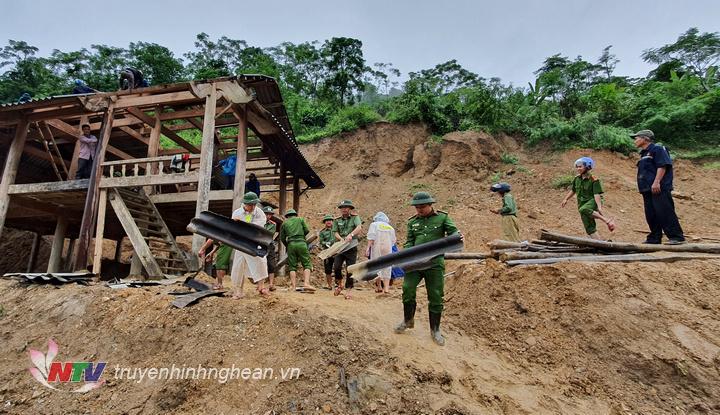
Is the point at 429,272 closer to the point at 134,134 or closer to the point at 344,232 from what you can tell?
the point at 344,232

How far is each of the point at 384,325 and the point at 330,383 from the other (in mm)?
1305

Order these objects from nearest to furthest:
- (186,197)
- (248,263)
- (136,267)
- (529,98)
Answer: (248,263) < (136,267) < (186,197) < (529,98)

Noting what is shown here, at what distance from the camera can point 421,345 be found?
4.03 m

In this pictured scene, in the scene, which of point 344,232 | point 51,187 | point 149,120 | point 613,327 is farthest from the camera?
point 149,120

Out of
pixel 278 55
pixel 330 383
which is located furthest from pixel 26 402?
pixel 278 55

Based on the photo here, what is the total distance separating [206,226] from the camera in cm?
523

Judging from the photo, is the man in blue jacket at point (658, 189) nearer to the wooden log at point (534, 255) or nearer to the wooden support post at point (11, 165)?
the wooden log at point (534, 255)

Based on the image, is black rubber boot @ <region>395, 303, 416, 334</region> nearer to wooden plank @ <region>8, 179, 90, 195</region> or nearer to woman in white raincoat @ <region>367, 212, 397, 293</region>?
woman in white raincoat @ <region>367, 212, 397, 293</region>

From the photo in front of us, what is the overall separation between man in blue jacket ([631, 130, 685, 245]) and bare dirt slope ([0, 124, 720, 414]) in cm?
74

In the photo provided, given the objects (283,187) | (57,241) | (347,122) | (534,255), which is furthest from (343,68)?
(534,255)

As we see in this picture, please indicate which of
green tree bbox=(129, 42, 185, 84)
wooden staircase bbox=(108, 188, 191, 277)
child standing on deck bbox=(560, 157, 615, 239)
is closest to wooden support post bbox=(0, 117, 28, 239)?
wooden staircase bbox=(108, 188, 191, 277)

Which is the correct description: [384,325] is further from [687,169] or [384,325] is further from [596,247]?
[687,169]

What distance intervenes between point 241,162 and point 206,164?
76 cm

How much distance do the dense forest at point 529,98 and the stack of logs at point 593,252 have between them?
11.4 metres
